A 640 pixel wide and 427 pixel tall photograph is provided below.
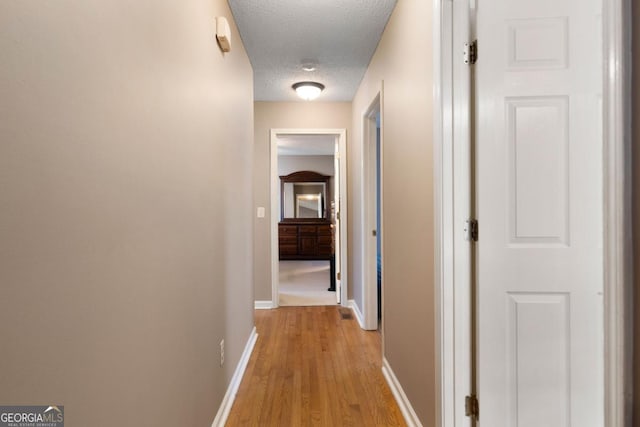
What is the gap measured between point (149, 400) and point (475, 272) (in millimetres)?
1263

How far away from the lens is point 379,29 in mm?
2494

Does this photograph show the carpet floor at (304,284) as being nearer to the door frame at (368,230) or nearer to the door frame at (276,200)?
the door frame at (276,200)

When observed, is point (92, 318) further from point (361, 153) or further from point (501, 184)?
point (361, 153)

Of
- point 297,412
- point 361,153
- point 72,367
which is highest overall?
point 361,153

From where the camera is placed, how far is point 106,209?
2.80ft

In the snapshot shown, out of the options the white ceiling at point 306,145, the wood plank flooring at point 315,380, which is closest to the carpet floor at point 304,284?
the wood plank flooring at point 315,380

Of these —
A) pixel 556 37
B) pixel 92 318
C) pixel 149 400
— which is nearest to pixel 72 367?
pixel 92 318

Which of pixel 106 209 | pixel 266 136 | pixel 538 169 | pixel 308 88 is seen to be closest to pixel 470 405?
pixel 538 169

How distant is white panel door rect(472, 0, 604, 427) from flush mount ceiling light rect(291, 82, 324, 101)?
7.16 feet

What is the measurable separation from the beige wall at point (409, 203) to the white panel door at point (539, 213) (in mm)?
249

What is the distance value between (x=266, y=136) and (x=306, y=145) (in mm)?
2584

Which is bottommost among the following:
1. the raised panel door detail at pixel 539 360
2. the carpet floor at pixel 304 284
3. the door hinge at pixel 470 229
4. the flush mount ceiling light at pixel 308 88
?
the carpet floor at pixel 304 284

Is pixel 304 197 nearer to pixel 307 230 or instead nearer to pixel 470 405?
pixel 307 230

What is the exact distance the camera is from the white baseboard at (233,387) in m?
1.85
